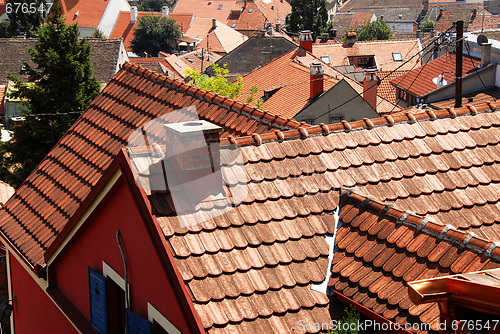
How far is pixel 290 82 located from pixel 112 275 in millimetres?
26137

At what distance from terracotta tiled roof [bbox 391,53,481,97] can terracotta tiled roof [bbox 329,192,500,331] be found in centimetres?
2532

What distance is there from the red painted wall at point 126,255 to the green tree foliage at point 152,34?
3003 inches

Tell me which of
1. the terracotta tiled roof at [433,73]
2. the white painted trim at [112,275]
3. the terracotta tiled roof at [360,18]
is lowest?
the terracotta tiled roof at [360,18]

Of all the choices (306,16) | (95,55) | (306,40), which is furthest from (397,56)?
(306,16)

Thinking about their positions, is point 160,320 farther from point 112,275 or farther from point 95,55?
point 95,55

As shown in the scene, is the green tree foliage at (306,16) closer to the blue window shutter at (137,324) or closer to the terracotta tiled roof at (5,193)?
the terracotta tiled roof at (5,193)

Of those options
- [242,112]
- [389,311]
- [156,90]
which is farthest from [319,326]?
[156,90]

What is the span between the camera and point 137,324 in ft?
22.6

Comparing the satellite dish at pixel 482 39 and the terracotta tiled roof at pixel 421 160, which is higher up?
Result: the terracotta tiled roof at pixel 421 160

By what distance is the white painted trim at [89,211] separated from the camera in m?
7.06

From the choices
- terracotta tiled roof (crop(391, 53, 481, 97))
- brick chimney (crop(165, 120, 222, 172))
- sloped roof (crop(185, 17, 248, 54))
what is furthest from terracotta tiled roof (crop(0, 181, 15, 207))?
sloped roof (crop(185, 17, 248, 54))

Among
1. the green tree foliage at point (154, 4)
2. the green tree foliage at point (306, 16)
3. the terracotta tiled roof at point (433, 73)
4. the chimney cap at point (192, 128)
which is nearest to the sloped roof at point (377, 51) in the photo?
the terracotta tiled roof at point (433, 73)

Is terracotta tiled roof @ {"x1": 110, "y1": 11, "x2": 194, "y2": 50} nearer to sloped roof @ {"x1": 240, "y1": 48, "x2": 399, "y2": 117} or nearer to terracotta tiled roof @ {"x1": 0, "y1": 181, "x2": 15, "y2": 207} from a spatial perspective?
sloped roof @ {"x1": 240, "y1": 48, "x2": 399, "y2": 117}

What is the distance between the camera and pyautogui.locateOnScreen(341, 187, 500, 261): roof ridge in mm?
5625
